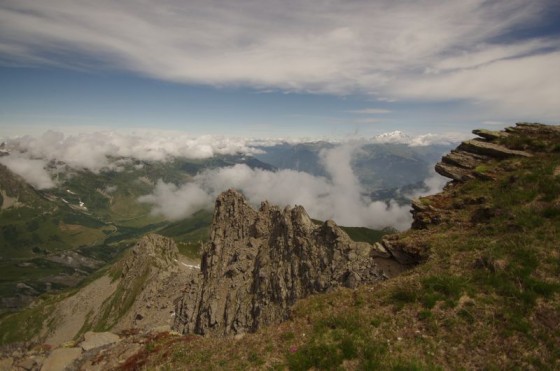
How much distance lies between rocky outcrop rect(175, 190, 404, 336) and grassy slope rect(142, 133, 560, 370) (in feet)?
157

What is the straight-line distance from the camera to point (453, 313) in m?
18.9

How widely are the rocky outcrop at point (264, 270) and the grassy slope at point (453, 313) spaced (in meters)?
48.0

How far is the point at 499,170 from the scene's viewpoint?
Result: 106 feet

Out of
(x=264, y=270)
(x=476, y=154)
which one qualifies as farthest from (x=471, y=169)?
(x=264, y=270)

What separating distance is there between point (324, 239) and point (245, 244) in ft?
146

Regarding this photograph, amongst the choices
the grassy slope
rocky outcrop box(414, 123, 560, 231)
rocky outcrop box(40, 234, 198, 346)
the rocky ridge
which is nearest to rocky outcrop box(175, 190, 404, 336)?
rocky outcrop box(40, 234, 198, 346)

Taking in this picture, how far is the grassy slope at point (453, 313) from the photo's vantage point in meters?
16.7

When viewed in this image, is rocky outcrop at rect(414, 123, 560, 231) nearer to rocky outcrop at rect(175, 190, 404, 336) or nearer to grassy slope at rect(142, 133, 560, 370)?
grassy slope at rect(142, 133, 560, 370)

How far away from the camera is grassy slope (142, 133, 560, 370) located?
54.9 ft

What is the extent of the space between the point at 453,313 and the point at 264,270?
9604 cm

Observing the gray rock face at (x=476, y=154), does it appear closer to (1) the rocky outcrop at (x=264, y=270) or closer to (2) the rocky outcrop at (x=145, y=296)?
(1) the rocky outcrop at (x=264, y=270)

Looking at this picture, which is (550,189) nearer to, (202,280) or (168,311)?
(202,280)

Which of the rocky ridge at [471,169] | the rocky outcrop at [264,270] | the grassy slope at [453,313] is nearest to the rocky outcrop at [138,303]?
the rocky outcrop at [264,270]

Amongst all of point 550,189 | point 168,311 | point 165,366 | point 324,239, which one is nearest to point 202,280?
point 168,311
